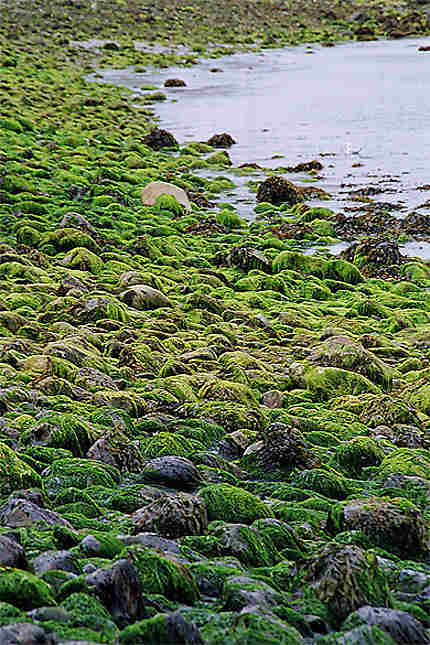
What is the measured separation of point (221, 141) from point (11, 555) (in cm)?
1515

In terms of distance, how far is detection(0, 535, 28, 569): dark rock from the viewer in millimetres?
2619

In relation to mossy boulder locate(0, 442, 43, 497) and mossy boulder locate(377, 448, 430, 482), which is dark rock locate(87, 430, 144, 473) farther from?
mossy boulder locate(377, 448, 430, 482)

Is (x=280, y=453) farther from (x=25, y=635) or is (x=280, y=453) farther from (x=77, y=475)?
(x=25, y=635)

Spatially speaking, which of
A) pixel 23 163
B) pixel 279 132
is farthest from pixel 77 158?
pixel 279 132

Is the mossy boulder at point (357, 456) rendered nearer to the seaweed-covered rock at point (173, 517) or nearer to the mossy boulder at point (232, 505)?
the mossy boulder at point (232, 505)

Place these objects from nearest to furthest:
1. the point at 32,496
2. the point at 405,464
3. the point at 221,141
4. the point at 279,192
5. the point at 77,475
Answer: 1. the point at 32,496
2. the point at 77,475
3. the point at 405,464
4. the point at 279,192
5. the point at 221,141

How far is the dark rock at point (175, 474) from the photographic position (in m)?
3.72

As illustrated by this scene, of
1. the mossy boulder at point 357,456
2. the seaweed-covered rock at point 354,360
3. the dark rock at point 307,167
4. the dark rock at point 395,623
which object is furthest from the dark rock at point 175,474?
the dark rock at point 307,167

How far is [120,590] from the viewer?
8.13 feet

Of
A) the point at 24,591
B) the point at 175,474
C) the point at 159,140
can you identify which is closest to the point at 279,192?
the point at 159,140

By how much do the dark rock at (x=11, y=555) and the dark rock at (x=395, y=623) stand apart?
1.24 meters

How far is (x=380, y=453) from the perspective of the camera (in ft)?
14.8

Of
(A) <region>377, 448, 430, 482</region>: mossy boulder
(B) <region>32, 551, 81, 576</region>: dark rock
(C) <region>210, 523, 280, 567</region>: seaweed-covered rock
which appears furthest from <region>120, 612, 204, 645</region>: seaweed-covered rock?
(A) <region>377, 448, 430, 482</region>: mossy boulder

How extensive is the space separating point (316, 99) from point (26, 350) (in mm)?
17471
